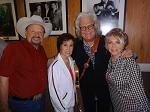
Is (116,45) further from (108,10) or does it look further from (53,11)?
(53,11)

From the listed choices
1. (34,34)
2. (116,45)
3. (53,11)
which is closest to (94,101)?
(116,45)

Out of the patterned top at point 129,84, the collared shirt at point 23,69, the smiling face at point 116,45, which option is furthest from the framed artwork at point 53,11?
the patterned top at point 129,84

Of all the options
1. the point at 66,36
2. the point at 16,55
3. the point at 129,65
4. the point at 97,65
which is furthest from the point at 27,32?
the point at 129,65

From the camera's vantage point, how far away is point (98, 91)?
216 cm

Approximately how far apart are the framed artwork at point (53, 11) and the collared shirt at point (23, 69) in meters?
1.26

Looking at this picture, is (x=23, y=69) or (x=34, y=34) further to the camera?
(x=34, y=34)

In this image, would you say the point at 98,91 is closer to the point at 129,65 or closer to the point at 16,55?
the point at 129,65

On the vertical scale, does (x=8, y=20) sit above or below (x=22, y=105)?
above

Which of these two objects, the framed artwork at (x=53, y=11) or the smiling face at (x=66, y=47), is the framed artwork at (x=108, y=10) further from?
the smiling face at (x=66, y=47)

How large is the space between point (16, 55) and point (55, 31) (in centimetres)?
150

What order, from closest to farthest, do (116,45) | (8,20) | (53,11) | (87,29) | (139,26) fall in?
(116,45)
(87,29)
(139,26)
(53,11)
(8,20)

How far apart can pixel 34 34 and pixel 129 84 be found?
3.84ft

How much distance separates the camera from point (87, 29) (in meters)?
2.02

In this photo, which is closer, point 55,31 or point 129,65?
point 129,65
